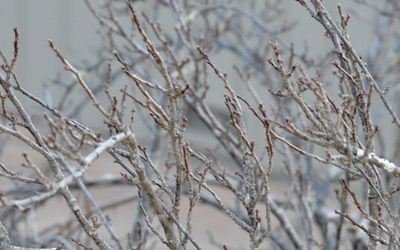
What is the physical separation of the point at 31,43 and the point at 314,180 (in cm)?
727

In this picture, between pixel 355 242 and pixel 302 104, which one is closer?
pixel 302 104

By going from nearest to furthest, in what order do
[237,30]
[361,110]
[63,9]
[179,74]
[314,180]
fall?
[361,110], [179,74], [314,180], [237,30], [63,9]

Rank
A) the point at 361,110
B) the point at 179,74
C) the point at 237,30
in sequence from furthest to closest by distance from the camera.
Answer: the point at 237,30 → the point at 179,74 → the point at 361,110

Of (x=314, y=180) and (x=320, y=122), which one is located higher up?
(x=314, y=180)

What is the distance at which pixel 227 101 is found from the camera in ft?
7.44

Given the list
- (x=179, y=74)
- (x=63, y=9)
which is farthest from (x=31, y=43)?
(x=179, y=74)

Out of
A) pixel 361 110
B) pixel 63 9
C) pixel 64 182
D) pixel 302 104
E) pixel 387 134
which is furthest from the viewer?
pixel 63 9

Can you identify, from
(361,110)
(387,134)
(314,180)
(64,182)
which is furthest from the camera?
(387,134)

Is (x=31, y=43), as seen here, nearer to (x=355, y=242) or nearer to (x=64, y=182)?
(x=355, y=242)

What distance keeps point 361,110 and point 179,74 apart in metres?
1.57

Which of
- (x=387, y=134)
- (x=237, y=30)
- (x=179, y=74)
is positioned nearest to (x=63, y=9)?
(x=387, y=134)

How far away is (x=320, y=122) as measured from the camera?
6.94 ft

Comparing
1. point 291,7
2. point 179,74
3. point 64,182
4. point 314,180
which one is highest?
point 291,7

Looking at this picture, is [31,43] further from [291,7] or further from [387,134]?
[387,134]
